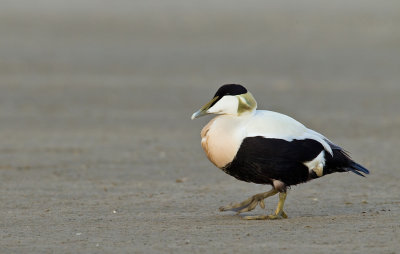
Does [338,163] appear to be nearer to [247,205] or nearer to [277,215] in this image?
[277,215]

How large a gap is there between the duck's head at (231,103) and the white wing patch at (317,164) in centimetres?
59

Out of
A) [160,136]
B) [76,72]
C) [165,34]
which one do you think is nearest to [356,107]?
[160,136]

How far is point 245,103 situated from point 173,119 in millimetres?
7162

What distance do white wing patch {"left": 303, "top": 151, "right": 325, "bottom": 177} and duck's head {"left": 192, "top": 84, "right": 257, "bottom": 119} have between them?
585 millimetres

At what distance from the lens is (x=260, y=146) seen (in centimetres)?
688

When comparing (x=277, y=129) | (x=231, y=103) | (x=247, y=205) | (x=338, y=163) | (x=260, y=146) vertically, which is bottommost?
(x=247, y=205)

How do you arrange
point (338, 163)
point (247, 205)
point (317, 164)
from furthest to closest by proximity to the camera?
point (247, 205), point (338, 163), point (317, 164)

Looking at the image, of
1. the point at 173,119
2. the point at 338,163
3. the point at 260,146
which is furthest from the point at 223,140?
the point at 173,119

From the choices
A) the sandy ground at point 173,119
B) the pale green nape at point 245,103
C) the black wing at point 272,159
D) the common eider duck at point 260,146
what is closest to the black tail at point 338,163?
the common eider duck at point 260,146

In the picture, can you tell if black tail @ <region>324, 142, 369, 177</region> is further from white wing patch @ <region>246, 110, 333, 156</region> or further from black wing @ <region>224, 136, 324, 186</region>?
black wing @ <region>224, 136, 324, 186</region>

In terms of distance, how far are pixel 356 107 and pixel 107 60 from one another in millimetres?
7855

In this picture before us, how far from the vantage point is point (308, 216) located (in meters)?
7.44

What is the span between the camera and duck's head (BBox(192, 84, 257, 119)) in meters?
7.07

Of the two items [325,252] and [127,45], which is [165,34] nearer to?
[127,45]
